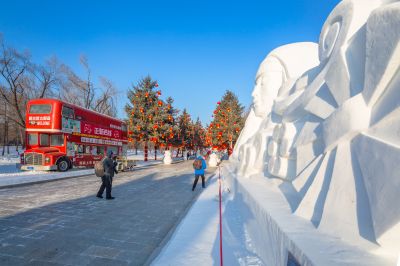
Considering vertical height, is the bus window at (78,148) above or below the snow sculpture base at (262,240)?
above

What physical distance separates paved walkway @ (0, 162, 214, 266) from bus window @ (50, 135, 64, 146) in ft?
22.1

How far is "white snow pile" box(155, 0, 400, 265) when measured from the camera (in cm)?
197

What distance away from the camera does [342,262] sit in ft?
6.00

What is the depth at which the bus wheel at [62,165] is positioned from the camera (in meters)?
14.8

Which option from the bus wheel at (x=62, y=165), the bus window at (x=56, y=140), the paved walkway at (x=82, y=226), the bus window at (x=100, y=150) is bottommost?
the paved walkway at (x=82, y=226)

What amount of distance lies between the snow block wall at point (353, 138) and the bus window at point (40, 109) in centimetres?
1466

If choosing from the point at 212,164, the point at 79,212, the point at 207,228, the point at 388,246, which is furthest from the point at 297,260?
the point at 212,164

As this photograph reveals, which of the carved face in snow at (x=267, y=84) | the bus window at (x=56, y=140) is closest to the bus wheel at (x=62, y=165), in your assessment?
the bus window at (x=56, y=140)

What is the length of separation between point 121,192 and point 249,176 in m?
5.11

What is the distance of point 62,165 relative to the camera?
591 inches

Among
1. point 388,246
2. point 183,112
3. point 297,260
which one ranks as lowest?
point 297,260

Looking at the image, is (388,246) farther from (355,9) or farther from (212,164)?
(212,164)

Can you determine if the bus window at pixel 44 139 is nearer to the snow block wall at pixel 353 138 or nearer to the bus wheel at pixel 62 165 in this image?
the bus wheel at pixel 62 165

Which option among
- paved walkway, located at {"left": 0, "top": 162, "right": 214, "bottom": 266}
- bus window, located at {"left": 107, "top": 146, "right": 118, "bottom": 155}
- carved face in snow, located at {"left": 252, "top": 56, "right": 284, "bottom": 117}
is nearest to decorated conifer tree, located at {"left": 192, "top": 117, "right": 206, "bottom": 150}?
bus window, located at {"left": 107, "top": 146, "right": 118, "bottom": 155}
